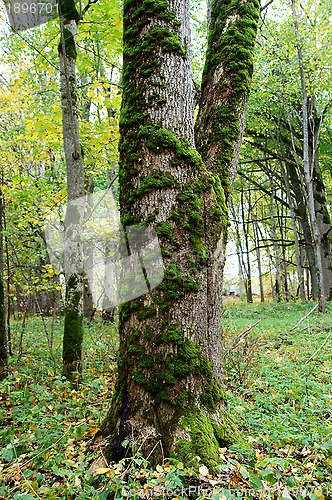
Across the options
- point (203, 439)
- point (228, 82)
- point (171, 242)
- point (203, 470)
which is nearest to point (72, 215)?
point (228, 82)

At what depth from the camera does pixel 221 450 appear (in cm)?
248

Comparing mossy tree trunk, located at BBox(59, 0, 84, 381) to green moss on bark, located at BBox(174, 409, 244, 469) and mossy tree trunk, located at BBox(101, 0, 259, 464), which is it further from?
green moss on bark, located at BBox(174, 409, 244, 469)

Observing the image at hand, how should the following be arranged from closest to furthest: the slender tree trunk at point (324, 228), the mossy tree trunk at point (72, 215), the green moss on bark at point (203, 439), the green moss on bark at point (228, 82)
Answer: the green moss on bark at point (203, 439), the green moss on bark at point (228, 82), the mossy tree trunk at point (72, 215), the slender tree trunk at point (324, 228)

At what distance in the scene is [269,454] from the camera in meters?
2.74

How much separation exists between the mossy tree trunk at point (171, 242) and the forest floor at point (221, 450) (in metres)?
0.24

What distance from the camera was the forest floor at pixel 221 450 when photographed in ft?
7.11

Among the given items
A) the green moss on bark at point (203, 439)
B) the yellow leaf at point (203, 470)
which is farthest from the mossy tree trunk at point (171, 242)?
the yellow leaf at point (203, 470)

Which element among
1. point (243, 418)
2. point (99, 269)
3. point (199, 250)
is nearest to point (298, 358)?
point (243, 418)

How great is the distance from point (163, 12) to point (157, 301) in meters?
2.25

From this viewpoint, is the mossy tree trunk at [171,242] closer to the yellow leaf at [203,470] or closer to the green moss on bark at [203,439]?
the green moss on bark at [203,439]

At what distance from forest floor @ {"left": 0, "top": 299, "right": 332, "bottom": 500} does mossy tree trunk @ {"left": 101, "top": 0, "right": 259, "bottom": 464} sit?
0.80ft

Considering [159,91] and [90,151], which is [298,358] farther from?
[90,151]

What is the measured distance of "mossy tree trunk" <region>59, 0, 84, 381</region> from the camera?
5.57 m

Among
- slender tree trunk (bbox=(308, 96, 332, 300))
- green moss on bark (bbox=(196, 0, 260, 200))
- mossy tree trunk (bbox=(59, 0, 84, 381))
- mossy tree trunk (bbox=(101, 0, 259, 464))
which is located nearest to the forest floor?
mossy tree trunk (bbox=(101, 0, 259, 464))
